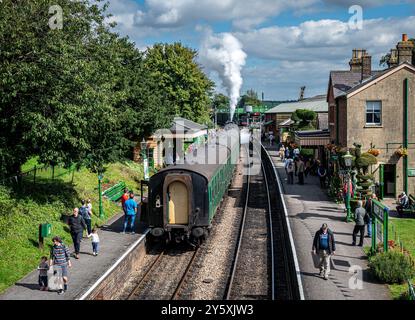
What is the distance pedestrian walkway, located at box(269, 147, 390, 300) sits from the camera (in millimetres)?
13758

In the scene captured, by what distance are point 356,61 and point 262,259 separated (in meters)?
21.8

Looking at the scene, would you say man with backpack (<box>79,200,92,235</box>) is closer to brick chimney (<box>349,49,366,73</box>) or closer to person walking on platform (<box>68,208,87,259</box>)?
person walking on platform (<box>68,208,87,259</box>)

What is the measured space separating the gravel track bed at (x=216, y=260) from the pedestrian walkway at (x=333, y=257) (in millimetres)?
2340

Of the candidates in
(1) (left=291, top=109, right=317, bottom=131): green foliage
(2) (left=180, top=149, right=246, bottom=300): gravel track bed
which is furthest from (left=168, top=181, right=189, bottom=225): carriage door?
(1) (left=291, top=109, right=317, bottom=131): green foliage

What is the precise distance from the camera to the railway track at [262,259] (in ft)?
51.2

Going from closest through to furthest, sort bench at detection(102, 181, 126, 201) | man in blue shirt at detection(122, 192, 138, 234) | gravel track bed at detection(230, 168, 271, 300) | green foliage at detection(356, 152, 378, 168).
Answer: gravel track bed at detection(230, 168, 271, 300) < man in blue shirt at detection(122, 192, 138, 234) < green foliage at detection(356, 152, 378, 168) < bench at detection(102, 181, 126, 201)

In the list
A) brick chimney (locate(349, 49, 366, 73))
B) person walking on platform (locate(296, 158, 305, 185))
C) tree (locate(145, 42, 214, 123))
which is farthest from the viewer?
tree (locate(145, 42, 214, 123))

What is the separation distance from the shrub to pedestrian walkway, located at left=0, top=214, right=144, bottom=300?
7.40 metres

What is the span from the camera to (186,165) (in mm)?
20484

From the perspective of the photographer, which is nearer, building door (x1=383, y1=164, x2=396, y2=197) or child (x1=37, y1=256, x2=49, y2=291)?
child (x1=37, y1=256, x2=49, y2=291)

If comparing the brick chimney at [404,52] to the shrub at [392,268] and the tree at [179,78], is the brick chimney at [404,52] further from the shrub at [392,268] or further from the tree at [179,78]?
the tree at [179,78]
